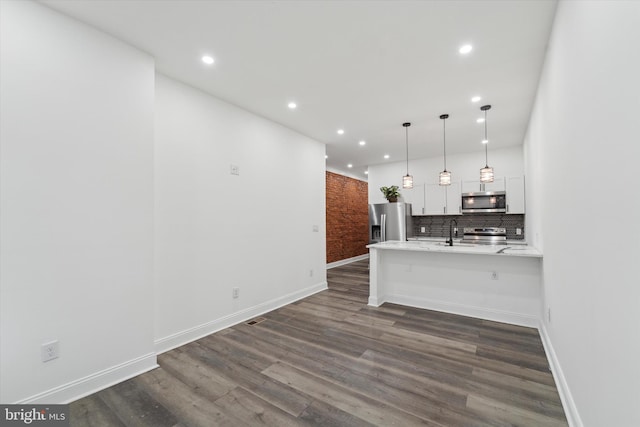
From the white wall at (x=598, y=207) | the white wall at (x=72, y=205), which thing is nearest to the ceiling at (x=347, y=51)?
the white wall at (x=72, y=205)

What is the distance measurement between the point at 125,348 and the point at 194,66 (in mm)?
2733

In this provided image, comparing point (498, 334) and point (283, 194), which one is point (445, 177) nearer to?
point (498, 334)

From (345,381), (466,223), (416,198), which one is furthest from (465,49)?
(466,223)

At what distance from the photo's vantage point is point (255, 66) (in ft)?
9.13

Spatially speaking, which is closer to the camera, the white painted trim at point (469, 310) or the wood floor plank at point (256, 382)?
the wood floor plank at point (256, 382)

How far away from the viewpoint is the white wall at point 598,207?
0.95 meters

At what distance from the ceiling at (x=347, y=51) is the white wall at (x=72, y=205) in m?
0.36

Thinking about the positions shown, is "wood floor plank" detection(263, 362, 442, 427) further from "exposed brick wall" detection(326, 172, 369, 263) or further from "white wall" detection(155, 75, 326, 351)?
"exposed brick wall" detection(326, 172, 369, 263)

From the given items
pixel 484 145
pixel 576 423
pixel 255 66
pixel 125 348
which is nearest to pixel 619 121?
pixel 576 423

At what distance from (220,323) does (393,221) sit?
15.1 feet

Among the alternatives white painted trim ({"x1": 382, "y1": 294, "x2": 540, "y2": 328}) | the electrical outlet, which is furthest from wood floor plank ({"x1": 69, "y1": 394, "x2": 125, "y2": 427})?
white painted trim ({"x1": 382, "y1": 294, "x2": 540, "y2": 328})

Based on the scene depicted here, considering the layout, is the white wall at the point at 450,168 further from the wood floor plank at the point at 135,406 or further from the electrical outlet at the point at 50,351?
the electrical outlet at the point at 50,351

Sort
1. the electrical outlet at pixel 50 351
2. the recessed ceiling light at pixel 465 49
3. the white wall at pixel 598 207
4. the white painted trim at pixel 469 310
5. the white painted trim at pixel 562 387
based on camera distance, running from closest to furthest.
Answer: the white wall at pixel 598 207 → the white painted trim at pixel 562 387 → the electrical outlet at pixel 50 351 → the recessed ceiling light at pixel 465 49 → the white painted trim at pixel 469 310

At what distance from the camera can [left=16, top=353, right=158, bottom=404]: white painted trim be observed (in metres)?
1.96
